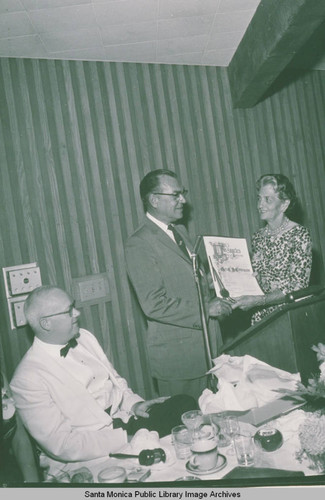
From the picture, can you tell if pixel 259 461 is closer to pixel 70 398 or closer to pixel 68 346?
pixel 70 398

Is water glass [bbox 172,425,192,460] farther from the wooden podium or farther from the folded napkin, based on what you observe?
the wooden podium

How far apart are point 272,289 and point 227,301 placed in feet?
1.92

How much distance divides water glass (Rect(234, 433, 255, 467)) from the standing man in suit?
1169 millimetres

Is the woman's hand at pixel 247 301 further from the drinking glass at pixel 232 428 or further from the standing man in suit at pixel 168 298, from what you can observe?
the drinking glass at pixel 232 428

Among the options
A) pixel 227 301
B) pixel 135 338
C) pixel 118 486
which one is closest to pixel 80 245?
pixel 135 338

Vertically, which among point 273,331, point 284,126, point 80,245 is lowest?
point 273,331

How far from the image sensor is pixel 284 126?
170 inches

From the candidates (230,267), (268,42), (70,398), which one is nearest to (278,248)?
(230,267)

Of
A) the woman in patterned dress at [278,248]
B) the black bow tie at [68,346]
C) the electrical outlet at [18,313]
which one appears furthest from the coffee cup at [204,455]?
the electrical outlet at [18,313]

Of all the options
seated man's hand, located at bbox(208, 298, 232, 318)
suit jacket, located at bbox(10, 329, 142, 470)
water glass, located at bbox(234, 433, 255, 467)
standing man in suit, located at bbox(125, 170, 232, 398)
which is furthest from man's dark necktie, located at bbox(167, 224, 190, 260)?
water glass, located at bbox(234, 433, 255, 467)

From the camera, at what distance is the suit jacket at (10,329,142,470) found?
5.93 ft

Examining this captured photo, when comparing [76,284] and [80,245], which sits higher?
[80,245]

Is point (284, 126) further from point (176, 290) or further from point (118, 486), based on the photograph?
point (118, 486)

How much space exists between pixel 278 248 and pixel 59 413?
72.3 inches
